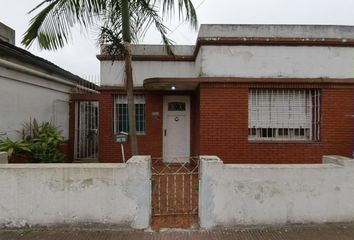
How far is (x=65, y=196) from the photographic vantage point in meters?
4.63

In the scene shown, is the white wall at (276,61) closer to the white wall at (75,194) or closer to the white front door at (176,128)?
the white front door at (176,128)

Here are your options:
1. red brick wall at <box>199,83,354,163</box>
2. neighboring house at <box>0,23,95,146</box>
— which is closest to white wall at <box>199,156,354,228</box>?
red brick wall at <box>199,83,354,163</box>

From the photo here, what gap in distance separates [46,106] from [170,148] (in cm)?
400

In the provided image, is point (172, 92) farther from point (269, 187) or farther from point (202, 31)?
point (269, 187)

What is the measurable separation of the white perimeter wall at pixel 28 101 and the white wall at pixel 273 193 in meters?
5.05

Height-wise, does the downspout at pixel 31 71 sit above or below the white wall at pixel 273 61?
below

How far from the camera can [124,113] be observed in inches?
400

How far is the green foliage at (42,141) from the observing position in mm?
7156

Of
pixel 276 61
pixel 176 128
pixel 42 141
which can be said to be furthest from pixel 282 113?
pixel 42 141

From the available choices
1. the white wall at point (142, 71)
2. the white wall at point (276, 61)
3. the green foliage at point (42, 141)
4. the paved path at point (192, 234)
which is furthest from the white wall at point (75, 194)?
the white wall at point (142, 71)

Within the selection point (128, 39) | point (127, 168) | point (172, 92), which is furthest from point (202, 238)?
point (172, 92)

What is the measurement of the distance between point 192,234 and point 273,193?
54.6 inches

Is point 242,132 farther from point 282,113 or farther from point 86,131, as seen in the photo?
point 86,131

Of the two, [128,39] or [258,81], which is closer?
[128,39]
